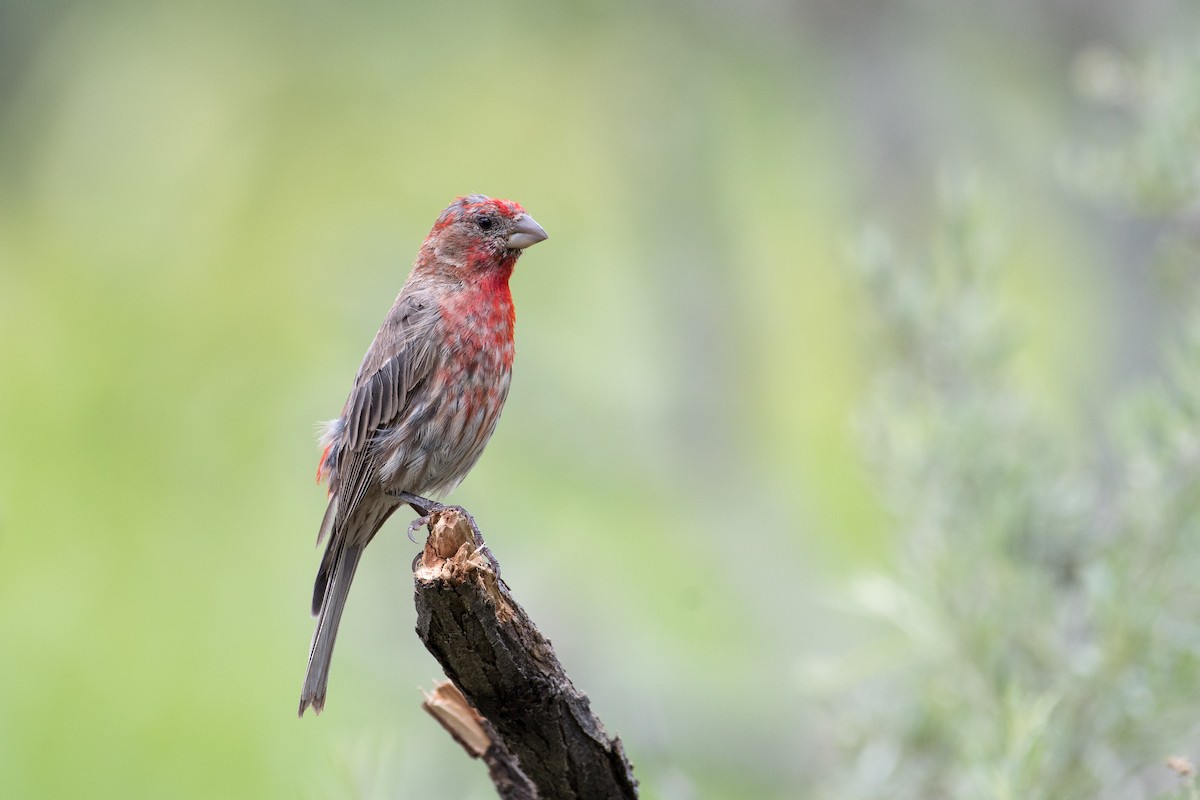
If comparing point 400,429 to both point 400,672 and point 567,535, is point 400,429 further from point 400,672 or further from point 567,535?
point 567,535

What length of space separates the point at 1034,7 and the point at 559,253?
450 centimetres

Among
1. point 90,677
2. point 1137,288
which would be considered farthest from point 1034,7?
point 90,677

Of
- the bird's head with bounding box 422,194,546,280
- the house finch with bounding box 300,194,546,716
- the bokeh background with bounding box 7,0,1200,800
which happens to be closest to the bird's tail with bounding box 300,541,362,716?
the house finch with bounding box 300,194,546,716

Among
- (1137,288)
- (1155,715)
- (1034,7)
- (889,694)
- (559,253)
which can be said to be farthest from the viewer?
Result: (559,253)

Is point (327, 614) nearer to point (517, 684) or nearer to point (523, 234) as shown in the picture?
point (523, 234)

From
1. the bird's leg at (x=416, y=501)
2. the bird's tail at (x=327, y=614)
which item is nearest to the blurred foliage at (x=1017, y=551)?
the bird's leg at (x=416, y=501)

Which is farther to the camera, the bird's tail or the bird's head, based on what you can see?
the bird's head

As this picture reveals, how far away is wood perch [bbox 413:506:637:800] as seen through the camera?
248 cm

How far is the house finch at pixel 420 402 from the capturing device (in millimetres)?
3916

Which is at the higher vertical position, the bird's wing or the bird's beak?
the bird's beak

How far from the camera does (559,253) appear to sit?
10.6 meters

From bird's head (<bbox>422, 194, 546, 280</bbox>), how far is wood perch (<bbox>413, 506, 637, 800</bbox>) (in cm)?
170

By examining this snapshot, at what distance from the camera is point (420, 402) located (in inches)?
154

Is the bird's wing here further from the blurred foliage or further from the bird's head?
the blurred foliage
